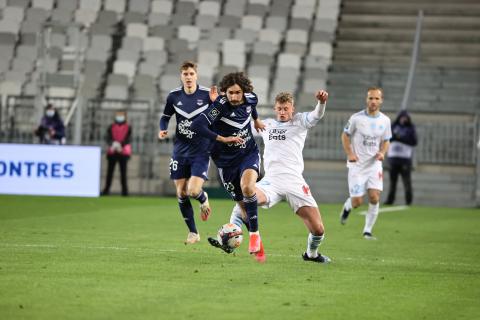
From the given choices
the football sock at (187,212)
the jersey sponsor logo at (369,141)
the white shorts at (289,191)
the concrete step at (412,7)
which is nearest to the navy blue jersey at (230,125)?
the white shorts at (289,191)

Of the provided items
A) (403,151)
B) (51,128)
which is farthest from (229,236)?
(51,128)

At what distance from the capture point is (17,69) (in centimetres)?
3177

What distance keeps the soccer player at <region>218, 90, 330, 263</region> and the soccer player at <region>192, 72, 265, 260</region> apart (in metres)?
0.17

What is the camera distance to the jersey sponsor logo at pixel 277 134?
487 inches

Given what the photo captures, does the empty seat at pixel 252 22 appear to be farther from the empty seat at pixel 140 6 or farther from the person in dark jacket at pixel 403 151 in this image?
the person in dark jacket at pixel 403 151

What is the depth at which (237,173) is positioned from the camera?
1245 cm

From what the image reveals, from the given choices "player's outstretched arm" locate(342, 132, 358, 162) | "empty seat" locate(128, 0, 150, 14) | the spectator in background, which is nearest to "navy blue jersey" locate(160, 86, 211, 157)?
"player's outstretched arm" locate(342, 132, 358, 162)

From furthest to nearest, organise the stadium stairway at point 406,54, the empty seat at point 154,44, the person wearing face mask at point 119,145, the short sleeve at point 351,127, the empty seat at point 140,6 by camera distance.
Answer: the empty seat at point 140,6, the empty seat at point 154,44, the stadium stairway at point 406,54, the person wearing face mask at point 119,145, the short sleeve at point 351,127

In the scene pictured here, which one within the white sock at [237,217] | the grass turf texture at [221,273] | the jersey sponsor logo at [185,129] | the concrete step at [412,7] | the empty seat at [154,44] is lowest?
the grass turf texture at [221,273]

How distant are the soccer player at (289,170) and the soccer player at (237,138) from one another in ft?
0.55

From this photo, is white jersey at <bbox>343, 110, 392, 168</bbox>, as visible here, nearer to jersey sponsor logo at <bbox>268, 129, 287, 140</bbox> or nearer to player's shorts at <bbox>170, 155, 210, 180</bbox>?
player's shorts at <bbox>170, 155, 210, 180</bbox>

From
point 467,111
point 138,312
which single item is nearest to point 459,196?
point 467,111

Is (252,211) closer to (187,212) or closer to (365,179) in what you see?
(187,212)

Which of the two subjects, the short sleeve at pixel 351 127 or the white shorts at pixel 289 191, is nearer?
the white shorts at pixel 289 191
